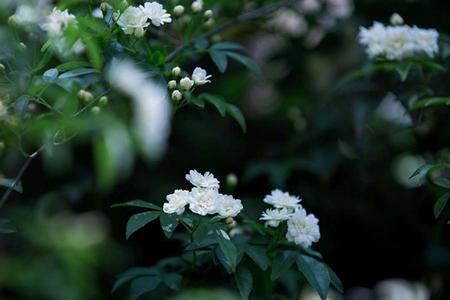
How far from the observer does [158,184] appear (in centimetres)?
247

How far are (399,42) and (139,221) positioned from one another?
87 cm

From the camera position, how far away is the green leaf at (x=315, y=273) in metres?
1.32

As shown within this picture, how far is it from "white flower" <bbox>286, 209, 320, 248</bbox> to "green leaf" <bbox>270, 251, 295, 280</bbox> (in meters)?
0.03

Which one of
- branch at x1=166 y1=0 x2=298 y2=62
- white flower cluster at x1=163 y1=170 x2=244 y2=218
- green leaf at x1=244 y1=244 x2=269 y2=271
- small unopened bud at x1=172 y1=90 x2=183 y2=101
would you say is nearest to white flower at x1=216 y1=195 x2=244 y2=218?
white flower cluster at x1=163 y1=170 x2=244 y2=218

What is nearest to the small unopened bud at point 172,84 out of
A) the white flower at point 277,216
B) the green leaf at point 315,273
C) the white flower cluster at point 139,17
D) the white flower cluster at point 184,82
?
the white flower cluster at point 184,82

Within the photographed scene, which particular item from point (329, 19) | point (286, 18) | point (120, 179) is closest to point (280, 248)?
point (120, 179)

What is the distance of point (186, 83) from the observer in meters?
1.42

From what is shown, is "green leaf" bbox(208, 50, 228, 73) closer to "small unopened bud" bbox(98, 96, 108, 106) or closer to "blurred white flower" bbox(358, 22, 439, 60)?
"small unopened bud" bbox(98, 96, 108, 106)

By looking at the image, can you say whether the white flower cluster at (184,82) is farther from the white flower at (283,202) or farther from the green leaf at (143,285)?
the green leaf at (143,285)

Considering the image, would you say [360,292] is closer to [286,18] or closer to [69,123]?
[286,18]

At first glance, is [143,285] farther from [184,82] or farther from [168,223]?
[184,82]

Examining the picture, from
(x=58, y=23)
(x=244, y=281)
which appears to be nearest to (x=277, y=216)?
(x=244, y=281)

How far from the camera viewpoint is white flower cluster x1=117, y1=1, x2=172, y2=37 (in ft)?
4.54

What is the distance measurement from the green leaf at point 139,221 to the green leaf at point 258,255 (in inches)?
8.0
